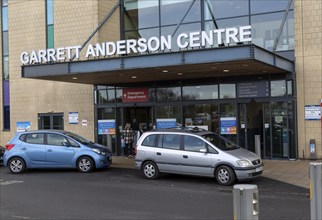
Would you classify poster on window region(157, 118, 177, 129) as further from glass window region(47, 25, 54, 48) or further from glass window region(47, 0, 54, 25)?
glass window region(47, 0, 54, 25)

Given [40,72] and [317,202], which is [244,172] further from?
[40,72]

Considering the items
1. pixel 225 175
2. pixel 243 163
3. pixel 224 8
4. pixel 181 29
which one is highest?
pixel 224 8

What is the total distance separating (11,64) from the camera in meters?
23.8

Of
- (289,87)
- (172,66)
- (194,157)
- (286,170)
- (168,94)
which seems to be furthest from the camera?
(168,94)

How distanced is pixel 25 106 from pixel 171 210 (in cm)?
1681

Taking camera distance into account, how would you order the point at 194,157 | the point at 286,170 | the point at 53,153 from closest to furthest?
the point at 194,157
the point at 286,170
the point at 53,153

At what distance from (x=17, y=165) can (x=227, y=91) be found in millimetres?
8758

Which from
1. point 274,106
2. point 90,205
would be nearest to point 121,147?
point 274,106

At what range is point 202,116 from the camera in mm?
18406

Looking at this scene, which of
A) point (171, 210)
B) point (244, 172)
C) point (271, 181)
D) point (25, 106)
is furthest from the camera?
point (25, 106)

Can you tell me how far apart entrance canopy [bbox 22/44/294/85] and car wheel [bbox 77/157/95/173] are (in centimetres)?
334

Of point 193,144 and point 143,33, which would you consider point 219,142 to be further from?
point 143,33

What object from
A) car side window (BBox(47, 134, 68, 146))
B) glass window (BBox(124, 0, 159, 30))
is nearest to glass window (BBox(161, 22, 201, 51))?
glass window (BBox(124, 0, 159, 30))

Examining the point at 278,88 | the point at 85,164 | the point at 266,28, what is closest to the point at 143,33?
the point at 266,28
